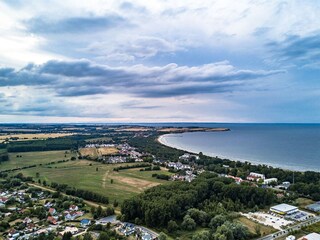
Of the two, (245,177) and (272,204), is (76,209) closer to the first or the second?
(272,204)

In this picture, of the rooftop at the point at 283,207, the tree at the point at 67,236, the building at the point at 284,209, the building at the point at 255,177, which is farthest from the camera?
the building at the point at 255,177

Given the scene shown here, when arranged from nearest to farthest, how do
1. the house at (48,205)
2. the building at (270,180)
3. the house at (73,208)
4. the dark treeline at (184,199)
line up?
the dark treeline at (184,199)
the house at (73,208)
the house at (48,205)
the building at (270,180)

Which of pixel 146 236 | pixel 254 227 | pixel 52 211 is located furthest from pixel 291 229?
pixel 52 211

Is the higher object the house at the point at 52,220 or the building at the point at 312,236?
the building at the point at 312,236

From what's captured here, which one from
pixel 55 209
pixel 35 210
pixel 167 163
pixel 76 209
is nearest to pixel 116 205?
pixel 76 209

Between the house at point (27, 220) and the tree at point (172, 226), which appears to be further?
the house at point (27, 220)

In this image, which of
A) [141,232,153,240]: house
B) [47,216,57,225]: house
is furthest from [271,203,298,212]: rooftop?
[47,216,57,225]: house

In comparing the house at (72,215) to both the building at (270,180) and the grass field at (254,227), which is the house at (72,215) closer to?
the grass field at (254,227)

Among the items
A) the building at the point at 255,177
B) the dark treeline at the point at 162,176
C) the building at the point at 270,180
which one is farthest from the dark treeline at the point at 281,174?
the dark treeline at the point at 162,176
